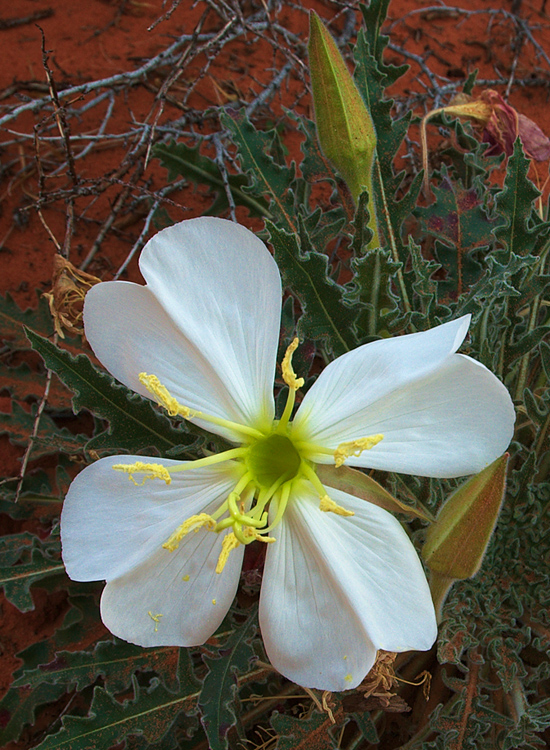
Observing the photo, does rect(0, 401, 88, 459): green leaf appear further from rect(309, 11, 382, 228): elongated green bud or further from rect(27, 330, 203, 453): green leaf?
rect(309, 11, 382, 228): elongated green bud

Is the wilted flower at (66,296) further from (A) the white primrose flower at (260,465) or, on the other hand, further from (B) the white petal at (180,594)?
(B) the white petal at (180,594)

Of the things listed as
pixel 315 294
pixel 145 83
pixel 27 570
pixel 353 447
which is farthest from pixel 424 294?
pixel 145 83

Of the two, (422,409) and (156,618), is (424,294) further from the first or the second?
(156,618)

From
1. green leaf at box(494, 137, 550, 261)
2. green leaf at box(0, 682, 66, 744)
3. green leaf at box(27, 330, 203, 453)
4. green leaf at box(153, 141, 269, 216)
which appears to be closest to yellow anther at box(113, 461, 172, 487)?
green leaf at box(27, 330, 203, 453)

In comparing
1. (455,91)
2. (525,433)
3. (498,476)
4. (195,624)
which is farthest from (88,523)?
(455,91)

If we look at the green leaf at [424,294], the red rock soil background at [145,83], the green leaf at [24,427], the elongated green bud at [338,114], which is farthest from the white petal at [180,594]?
the red rock soil background at [145,83]

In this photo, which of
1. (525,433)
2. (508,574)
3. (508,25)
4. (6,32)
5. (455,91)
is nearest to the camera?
(508,574)

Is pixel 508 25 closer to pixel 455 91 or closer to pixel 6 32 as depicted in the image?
pixel 455 91
